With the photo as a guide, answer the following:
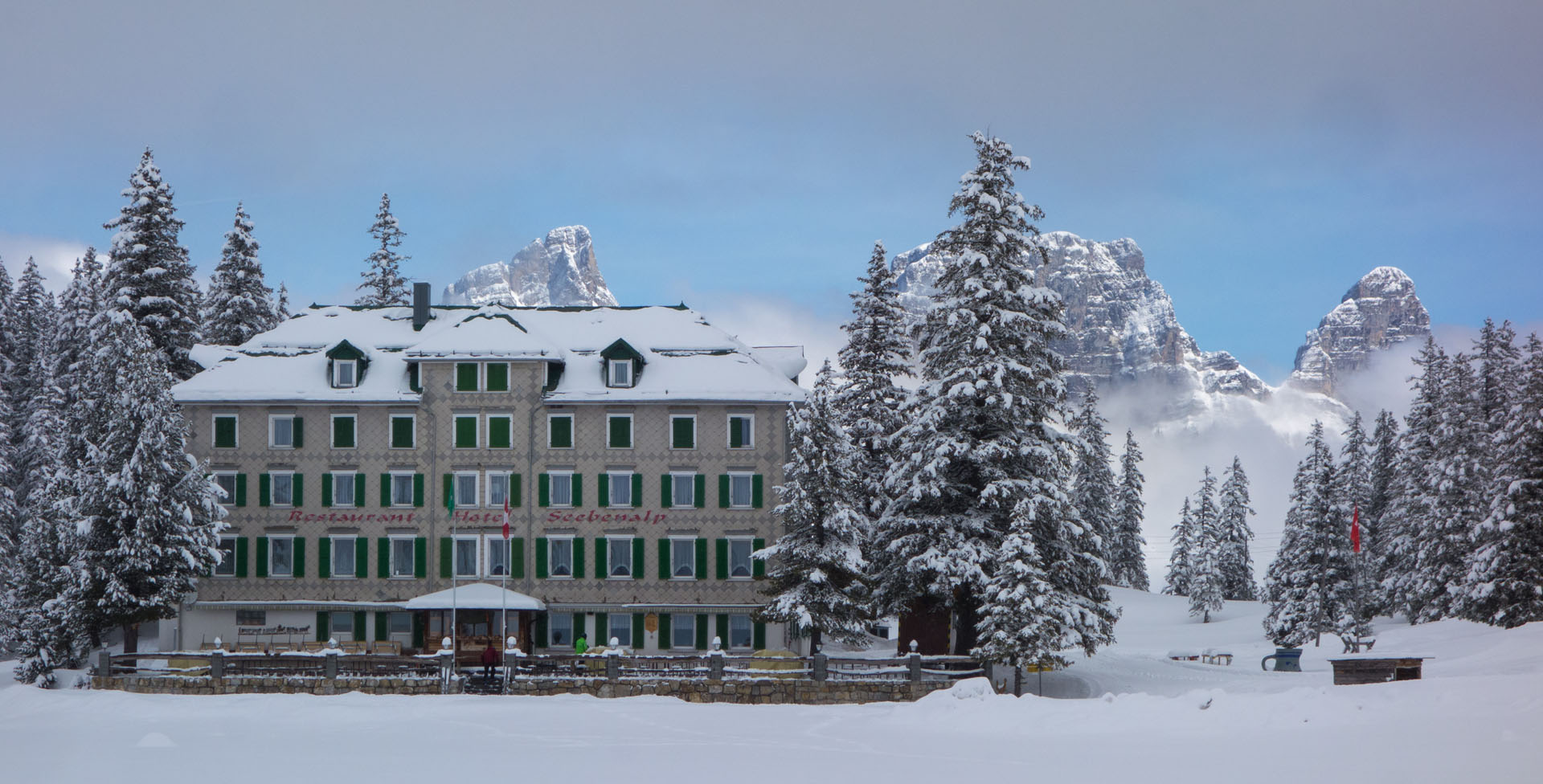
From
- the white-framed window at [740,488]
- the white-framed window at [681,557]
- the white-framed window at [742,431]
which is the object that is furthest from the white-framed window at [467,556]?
the white-framed window at [742,431]

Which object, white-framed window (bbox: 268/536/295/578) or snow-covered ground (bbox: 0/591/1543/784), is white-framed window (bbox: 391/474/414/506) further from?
snow-covered ground (bbox: 0/591/1543/784)

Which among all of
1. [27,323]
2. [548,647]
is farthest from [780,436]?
[27,323]

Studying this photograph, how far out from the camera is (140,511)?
147ft

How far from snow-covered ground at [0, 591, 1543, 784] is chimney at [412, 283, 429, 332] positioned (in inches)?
833

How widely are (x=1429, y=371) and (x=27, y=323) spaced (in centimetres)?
7551

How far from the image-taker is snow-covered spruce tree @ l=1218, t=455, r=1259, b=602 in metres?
102

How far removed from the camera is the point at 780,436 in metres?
50.3

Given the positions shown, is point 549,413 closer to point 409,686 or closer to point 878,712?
point 409,686

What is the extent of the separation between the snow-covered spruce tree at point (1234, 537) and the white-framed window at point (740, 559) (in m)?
61.5

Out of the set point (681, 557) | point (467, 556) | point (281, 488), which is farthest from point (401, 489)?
point (681, 557)

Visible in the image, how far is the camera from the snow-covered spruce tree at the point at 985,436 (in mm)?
39188

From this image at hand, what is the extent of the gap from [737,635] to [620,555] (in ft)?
17.5

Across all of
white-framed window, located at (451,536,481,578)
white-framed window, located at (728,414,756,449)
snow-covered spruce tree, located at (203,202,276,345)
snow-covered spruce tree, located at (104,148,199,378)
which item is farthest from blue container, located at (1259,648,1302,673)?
snow-covered spruce tree, located at (203,202,276,345)

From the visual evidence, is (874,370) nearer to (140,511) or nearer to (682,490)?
(682,490)
